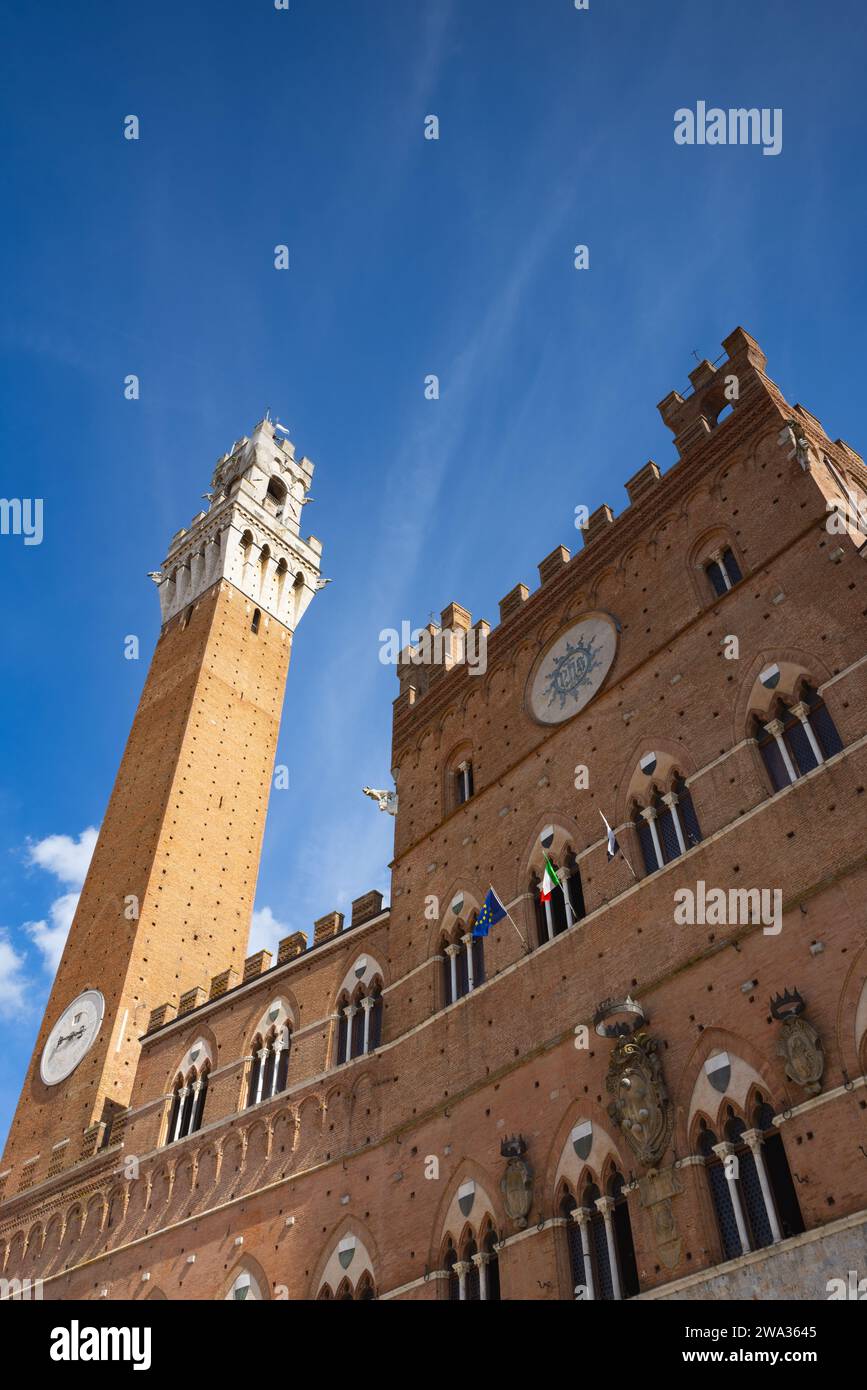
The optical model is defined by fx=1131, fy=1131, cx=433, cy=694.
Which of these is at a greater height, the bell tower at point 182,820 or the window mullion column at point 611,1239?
the bell tower at point 182,820

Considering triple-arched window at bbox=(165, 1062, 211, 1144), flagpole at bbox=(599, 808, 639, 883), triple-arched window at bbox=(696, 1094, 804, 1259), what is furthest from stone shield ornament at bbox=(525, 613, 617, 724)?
triple-arched window at bbox=(165, 1062, 211, 1144)

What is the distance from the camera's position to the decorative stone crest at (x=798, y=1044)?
34.7ft

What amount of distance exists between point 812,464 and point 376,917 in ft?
32.0

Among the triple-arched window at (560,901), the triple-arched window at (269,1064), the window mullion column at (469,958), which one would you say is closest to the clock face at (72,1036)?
the triple-arched window at (269,1064)

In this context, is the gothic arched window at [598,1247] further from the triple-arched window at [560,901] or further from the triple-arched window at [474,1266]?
the triple-arched window at [560,901]

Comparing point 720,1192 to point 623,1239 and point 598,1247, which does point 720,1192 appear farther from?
point 598,1247

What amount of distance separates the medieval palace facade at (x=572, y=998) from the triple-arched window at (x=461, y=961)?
0.14 ft

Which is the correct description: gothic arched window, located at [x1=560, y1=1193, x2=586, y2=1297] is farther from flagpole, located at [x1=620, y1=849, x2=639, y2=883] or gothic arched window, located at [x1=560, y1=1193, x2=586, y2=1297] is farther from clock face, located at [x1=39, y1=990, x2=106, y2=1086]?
clock face, located at [x1=39, y1=990, x2=106, y2=1086]

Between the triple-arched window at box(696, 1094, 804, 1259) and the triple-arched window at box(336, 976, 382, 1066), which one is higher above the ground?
the triple-arched window at box(336, 976, 382, 1066)

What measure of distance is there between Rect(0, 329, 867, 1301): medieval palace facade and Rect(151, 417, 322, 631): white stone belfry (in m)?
13.1

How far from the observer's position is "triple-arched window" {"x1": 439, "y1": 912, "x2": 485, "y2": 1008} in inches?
637

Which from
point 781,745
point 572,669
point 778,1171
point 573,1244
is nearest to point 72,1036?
point 572,669

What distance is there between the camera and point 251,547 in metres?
36.3
